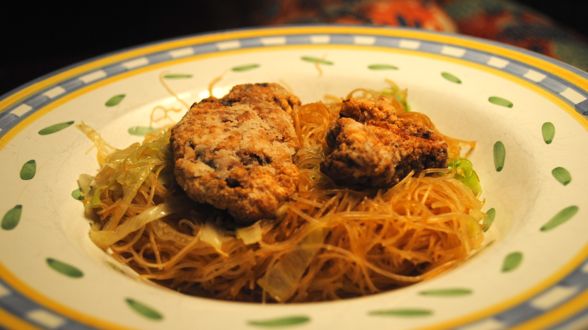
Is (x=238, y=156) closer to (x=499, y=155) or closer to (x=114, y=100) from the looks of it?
(x=114, y=100)

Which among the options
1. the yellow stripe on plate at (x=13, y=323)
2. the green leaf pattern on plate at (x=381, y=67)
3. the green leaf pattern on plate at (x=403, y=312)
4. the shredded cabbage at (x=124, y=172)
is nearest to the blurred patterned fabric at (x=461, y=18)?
the green leaf pattern on plate at (x=381, y=67)

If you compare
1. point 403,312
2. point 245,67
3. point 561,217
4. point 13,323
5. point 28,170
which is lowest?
point 13,323

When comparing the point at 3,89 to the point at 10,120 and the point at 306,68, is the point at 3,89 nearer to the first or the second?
the point at 10,120

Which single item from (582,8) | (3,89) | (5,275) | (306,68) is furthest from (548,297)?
(582,8)

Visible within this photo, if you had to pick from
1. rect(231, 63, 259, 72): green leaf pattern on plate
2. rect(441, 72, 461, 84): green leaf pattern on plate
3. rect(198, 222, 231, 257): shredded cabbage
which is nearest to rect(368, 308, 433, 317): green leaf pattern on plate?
rect(198, 222, 231, 257): shredded cabbage

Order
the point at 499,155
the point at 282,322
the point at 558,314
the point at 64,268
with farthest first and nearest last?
the point at 499,155, the point at 64,268, the point at 282,322, the point at 558,314

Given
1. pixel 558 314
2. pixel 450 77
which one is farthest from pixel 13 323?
pixel 450 77
